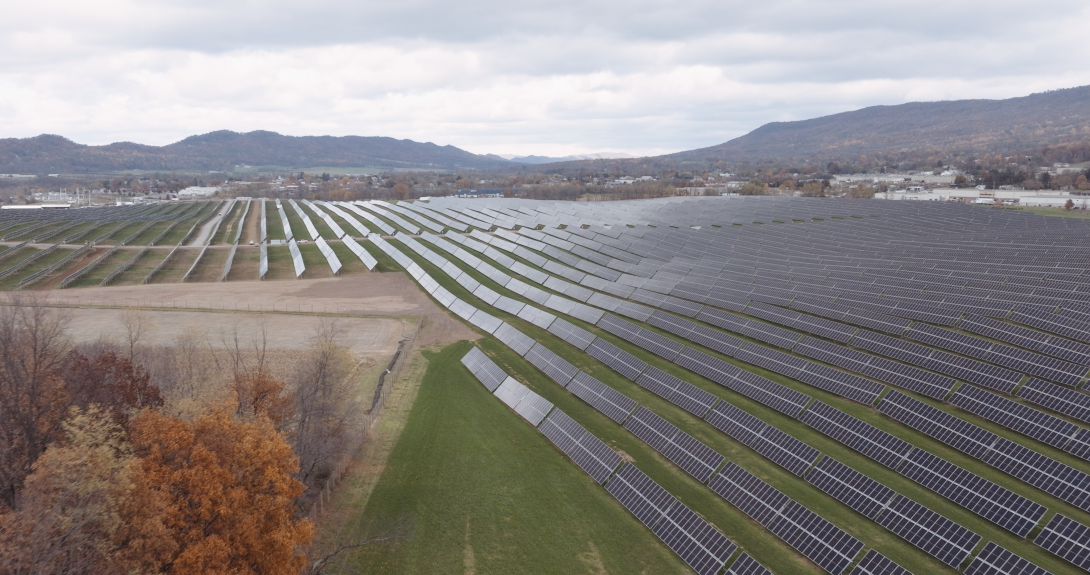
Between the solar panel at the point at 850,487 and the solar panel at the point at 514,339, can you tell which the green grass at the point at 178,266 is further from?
the solar panel at the point at 850,487

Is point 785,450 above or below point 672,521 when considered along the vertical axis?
above

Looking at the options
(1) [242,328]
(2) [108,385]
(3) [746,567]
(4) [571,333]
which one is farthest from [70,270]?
(3) [746,567]

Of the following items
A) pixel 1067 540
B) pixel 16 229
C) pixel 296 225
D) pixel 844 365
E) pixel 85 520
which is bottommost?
pixel 1067 540

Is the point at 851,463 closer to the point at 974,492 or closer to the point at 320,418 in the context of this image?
the point at 974,492

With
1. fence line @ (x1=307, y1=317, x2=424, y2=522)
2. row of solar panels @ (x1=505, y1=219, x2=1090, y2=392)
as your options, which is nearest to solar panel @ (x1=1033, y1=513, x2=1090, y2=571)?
row of solar panels @ (x1=505, y1=219, x2=1090, y2=392)

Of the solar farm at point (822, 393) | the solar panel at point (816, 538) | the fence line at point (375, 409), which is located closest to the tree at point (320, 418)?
the fence line at point (375, 409)

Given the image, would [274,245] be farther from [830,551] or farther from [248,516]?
[830,551]

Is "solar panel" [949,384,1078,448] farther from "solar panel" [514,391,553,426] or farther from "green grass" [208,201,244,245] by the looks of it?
"green grass" [208,201,244,245]
